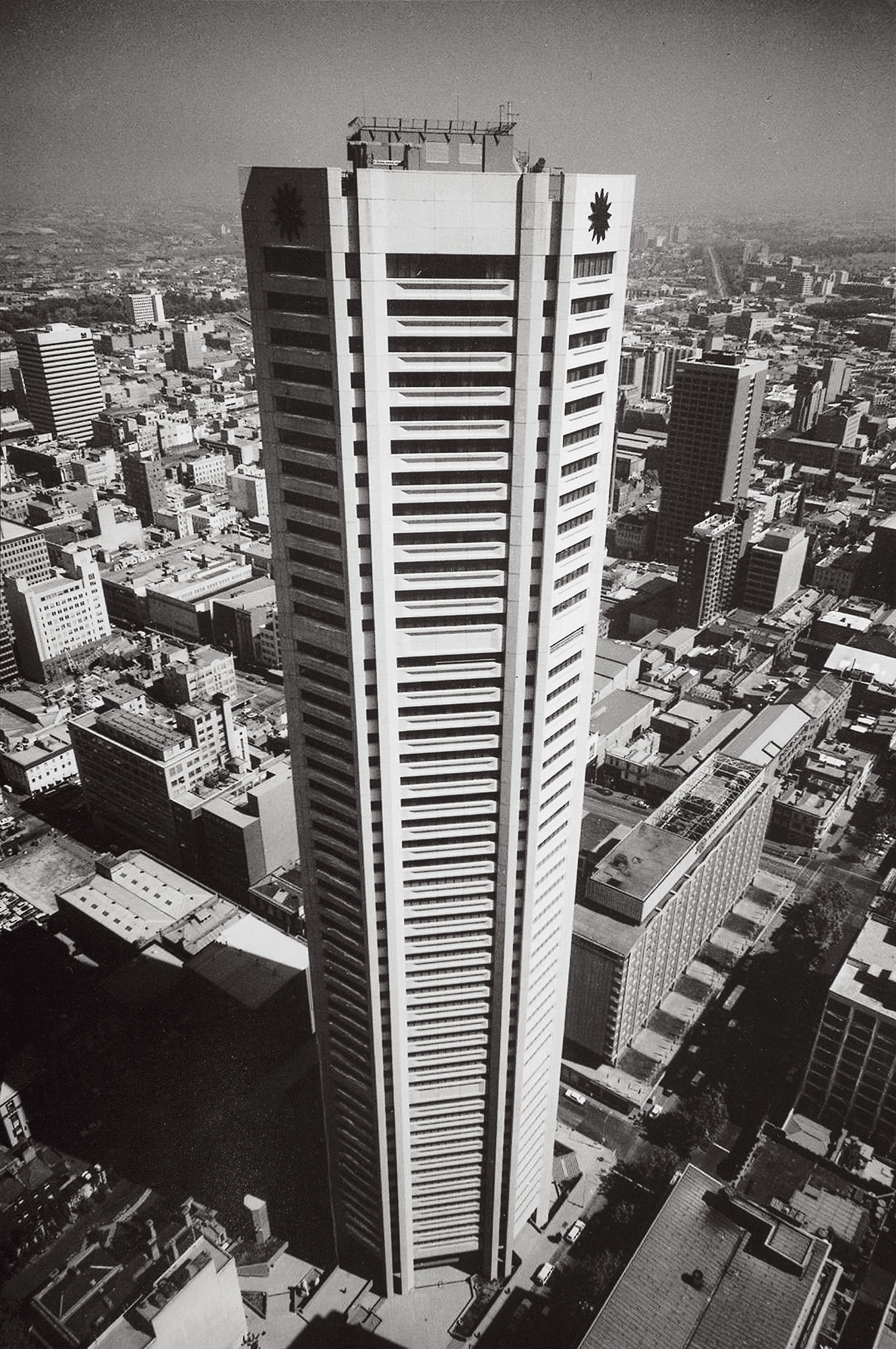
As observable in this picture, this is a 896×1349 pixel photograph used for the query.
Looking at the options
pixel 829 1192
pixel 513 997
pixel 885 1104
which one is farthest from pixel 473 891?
pixel 885 1104

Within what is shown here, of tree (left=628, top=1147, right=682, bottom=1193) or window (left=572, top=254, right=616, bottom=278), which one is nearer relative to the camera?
window (left=572, top=254, right=616, bottom=278)

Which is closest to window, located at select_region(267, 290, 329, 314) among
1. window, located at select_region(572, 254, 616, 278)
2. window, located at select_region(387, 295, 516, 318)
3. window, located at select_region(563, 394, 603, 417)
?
window, located at select_region(387, 295, 516, 318)

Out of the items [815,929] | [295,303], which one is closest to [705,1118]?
[815,929]

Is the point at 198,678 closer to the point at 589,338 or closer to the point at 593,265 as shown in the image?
the point at 589,338

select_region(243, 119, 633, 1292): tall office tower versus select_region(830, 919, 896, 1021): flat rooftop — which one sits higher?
select_region(243, 119, 633, 1292): tall office tower

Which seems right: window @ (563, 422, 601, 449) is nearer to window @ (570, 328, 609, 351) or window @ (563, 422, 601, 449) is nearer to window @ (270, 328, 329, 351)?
window @ (570, 328, 609, 351)

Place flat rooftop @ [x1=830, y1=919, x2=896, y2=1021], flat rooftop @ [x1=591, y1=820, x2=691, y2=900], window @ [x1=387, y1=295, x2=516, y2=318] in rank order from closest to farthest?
window @ [x1=387, y1=295, x2=516, y2=318], flat rooftop @ [x1=830, y1=919, x2=896, y2=1021], flat rooftop @ [x1=591, y1=820, x2=691, y2=900]

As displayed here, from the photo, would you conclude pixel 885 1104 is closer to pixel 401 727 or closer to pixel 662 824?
pixel 662 824

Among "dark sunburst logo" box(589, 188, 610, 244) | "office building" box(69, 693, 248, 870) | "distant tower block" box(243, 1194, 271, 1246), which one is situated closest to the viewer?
"dark sunburst logo" box(589, 188, 610, 244)

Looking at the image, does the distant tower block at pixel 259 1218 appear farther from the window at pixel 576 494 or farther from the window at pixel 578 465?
the window at pixel 578 465
